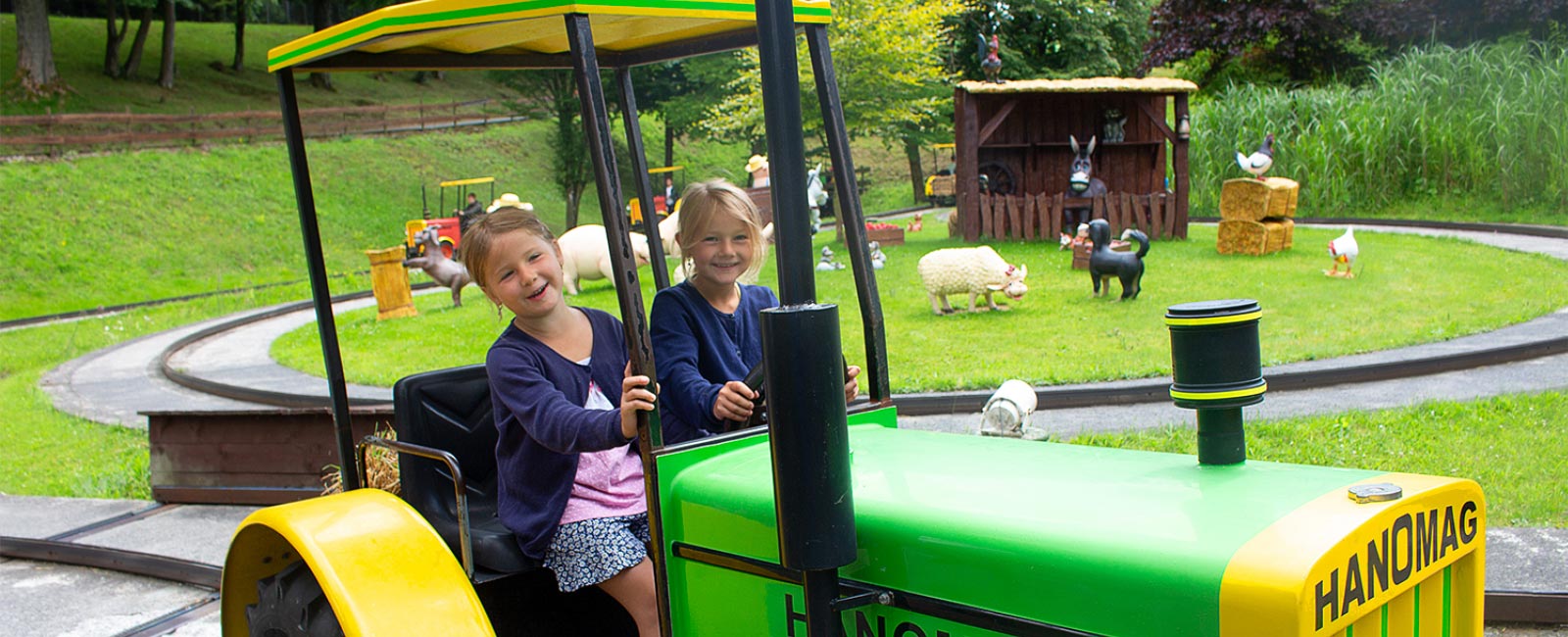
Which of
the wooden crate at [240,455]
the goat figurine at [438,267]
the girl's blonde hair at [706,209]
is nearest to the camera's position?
the girl's blonde hair at [706,209]

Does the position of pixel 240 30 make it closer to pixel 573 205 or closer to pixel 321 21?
pixel 321 21

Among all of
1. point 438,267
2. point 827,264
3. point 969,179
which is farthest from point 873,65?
point 438,267

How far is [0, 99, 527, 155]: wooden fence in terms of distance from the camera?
84.8ft

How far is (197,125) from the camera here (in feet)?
96.3

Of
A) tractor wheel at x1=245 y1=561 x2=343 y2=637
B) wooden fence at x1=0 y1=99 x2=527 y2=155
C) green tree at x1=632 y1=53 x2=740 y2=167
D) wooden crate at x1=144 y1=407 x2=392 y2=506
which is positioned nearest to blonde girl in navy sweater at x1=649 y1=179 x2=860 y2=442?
tractor wheel at x1=245 y1=561 x2=343 y2=637

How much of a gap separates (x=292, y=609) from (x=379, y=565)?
365mm

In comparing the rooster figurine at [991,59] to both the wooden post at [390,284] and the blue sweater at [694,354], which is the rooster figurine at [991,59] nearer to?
the wooden post at [390,284]

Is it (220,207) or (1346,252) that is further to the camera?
(220,207)

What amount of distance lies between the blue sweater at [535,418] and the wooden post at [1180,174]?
14.3 metres

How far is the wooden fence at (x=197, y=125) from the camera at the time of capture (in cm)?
2584

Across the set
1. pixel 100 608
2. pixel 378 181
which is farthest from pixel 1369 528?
pixel 378 181

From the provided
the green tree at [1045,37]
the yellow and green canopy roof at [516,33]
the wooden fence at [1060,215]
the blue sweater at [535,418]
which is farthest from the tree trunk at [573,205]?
the green tree at [1045,37]

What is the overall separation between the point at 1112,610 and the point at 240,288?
2099cm

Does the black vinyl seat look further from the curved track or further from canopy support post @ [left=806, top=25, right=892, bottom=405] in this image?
the curved track
